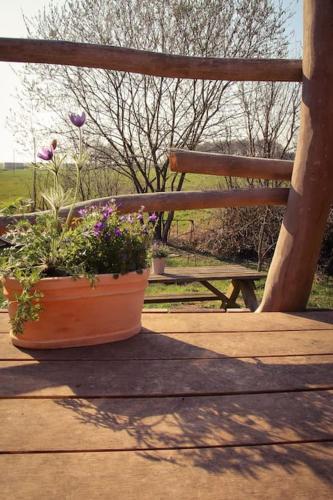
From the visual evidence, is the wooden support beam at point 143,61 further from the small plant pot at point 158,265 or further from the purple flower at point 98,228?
the small plant pot at point 158,265

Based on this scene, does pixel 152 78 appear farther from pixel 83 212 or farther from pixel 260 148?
pixel 83 212

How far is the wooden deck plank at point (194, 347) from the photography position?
1.43m

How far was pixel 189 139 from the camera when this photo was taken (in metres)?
8.19

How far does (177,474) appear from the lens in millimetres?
833

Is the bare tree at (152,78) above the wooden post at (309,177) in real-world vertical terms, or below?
above

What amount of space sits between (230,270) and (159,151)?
13.2 feet

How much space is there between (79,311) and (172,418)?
0.56 m

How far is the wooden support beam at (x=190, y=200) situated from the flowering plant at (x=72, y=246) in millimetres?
253

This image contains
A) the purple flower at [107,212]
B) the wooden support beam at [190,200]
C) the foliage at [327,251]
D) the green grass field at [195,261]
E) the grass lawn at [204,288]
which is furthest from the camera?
the foliage at [327,251]

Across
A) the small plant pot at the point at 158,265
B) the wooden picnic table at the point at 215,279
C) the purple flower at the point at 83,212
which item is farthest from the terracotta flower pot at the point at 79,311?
the small plant pot at the point at 158,265

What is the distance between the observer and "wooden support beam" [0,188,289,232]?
1.89 m

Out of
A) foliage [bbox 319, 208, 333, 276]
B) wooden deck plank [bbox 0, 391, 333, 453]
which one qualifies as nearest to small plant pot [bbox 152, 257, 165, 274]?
foliage [bbox 319, 208, 333, 276]

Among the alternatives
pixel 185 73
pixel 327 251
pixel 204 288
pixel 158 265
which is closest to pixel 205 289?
pixel 204 288

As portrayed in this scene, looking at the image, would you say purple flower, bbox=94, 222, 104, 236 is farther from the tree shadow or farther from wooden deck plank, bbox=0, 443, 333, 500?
wooden deck plank, bbox=0, 443, 333, 500
